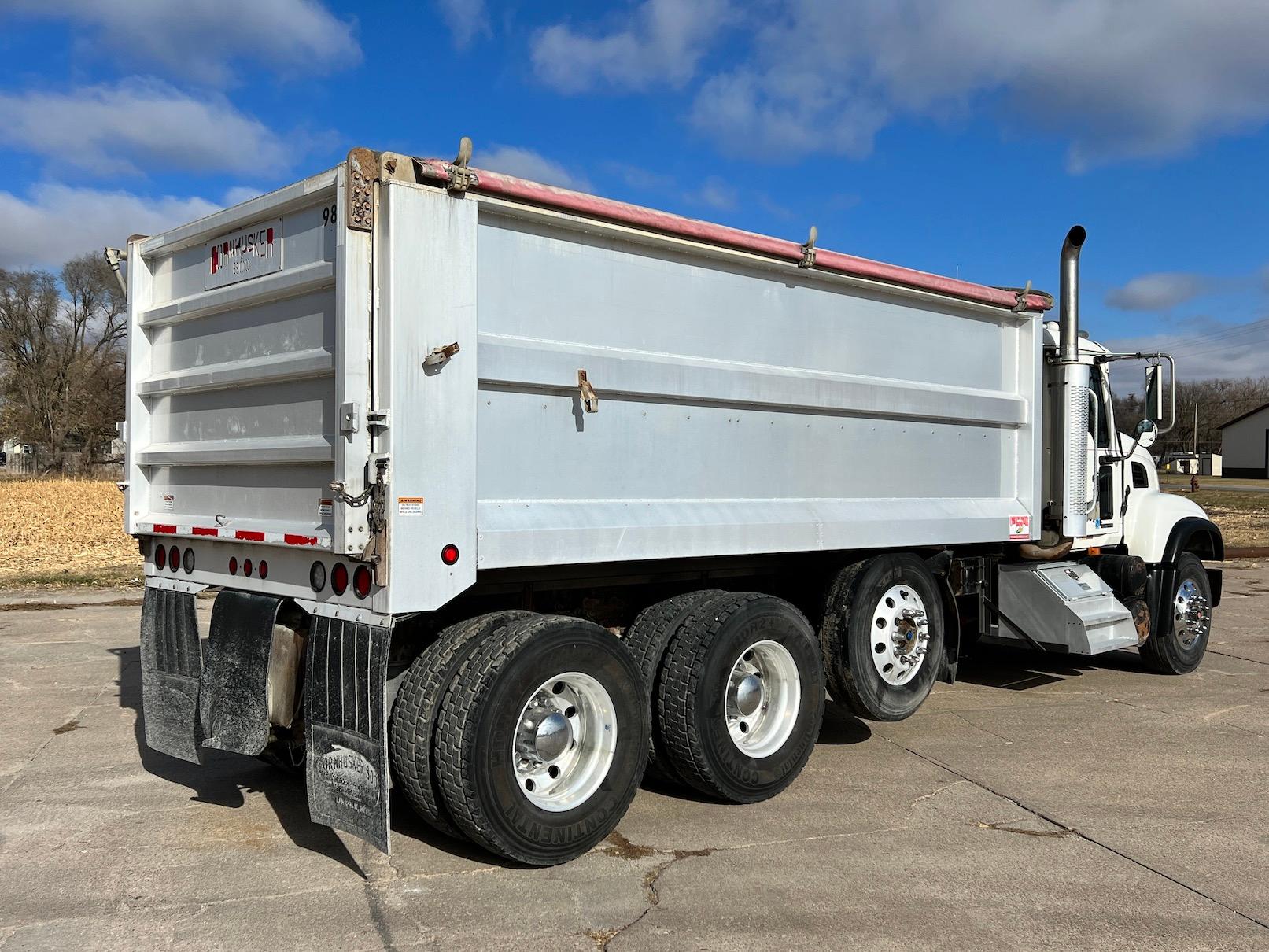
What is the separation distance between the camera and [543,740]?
14.5ft

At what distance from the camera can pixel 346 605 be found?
4219mm

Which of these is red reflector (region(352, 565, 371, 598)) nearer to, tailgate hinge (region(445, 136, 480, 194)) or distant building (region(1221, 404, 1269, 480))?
tailgate hinge (region(445, 136, 480, 194))

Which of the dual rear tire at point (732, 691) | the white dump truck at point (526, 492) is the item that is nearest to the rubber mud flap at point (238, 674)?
the white dump truck at point (526, 492)

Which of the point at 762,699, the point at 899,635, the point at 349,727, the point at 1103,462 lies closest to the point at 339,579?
the point at 349,727

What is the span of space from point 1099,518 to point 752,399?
3976mm

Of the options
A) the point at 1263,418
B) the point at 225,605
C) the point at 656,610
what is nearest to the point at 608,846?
the point at 656,610

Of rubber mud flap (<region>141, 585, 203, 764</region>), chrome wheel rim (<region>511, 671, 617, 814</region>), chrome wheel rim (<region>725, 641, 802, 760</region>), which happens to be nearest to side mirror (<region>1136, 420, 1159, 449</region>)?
chrome wheel rim (<region>725, 641, 802, 760</region>)

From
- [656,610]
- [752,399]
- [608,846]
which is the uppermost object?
[752,399]

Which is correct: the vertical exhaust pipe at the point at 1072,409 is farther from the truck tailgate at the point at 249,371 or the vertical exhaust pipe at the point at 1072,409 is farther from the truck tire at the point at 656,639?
the truck tailgate at the point at 249,371

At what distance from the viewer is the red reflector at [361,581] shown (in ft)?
13.5

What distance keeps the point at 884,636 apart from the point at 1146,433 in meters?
3.44

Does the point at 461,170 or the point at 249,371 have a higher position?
the point at 461,170

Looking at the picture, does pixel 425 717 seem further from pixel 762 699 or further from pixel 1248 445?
pixel 1248 445

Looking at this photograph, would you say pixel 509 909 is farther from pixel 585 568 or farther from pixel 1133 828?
pixel 1133 828
